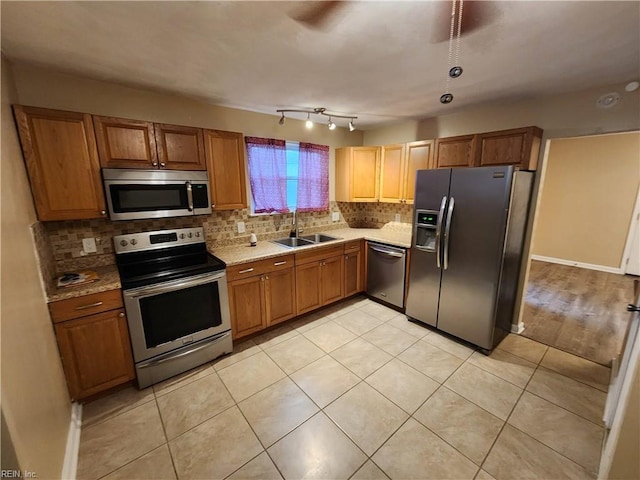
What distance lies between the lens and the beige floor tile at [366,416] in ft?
5.46

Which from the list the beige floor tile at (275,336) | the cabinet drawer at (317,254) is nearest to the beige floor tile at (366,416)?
the beige floor tile at (275,336)

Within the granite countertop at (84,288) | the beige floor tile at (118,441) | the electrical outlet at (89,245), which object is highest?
the electrical outlet at (89,245)

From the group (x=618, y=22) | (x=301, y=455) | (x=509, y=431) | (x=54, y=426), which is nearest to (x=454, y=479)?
(x=509, y=431)

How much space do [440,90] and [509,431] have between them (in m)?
2.66

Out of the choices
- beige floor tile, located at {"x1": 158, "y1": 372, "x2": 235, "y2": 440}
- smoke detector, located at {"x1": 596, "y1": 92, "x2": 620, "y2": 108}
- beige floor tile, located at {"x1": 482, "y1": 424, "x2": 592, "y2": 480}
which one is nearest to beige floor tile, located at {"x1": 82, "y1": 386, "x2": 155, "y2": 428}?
beige floor tile, located at {"x1": 158, "y1": 372, "x2": 235, "y2": 440}

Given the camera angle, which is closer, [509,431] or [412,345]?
[509,431]

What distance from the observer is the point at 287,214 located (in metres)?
3.43

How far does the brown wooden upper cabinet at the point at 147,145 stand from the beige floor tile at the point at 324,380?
207cm

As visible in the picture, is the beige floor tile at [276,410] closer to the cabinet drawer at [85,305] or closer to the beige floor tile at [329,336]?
the beige floor tile at [329,336]

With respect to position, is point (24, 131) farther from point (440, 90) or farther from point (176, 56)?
point (440, 90)

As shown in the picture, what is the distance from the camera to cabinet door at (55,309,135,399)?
1.78 m

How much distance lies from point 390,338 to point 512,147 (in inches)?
85.8

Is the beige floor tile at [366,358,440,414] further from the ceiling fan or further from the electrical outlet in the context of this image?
the electrical outlet

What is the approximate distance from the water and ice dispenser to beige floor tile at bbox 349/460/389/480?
1909 mm
